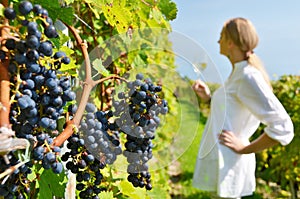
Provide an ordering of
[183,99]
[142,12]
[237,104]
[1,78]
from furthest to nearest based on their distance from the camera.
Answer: [237,104]
[183,99]
[142,12]
[1,78]

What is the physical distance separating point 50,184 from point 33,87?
0.46 m


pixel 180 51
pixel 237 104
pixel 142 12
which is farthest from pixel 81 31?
pixel 237 104

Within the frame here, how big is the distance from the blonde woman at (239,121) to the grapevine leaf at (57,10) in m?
2.28

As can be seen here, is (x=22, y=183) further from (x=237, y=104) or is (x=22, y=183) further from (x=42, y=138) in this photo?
(x=237, y=104)

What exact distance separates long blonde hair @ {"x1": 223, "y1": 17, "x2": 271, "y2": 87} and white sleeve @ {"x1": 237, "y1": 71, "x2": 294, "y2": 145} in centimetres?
24

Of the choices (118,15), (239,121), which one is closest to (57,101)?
(118,15)

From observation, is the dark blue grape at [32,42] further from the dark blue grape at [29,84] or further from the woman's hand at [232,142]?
the woman's hand at [232,142]

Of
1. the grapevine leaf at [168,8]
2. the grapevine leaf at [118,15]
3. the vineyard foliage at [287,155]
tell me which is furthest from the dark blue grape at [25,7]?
the vineyard foliage at [287,155]

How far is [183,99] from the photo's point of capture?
207 cm

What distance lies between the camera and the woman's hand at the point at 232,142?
3.62m

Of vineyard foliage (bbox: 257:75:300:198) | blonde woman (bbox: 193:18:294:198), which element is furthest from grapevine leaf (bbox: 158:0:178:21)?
vineyard foliage (bbox: 257:75:300:198)

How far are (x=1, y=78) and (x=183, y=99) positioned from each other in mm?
1390

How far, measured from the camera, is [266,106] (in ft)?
10.8

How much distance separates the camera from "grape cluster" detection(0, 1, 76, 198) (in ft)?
2.42
